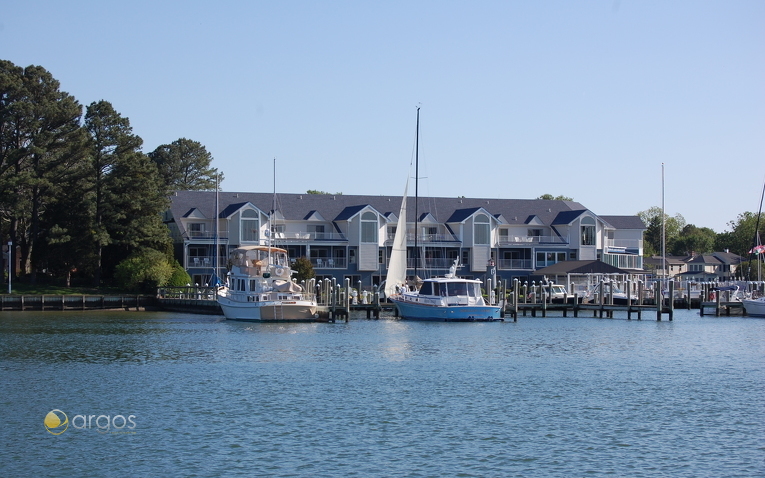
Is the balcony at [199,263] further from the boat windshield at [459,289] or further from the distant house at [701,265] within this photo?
the distant house at [701,265]

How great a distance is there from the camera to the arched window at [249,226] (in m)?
87.7

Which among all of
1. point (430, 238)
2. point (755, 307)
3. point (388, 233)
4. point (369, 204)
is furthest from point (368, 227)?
point (755, 307)

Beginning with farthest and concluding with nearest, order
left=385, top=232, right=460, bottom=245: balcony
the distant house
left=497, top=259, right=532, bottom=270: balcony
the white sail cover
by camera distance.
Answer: the distant house
left=497, top=259, right=532, bottom=270: balcony
left=385, top=232, right=460, bottom=245: balcony
the white sail cover

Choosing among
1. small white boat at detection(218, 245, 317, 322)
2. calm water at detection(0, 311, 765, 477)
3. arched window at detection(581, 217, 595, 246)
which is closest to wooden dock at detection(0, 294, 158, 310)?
small white boat at detection(218, 245, 317, 322)

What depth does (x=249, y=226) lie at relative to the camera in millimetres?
88188

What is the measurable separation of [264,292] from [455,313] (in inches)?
465

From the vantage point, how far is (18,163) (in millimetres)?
79562

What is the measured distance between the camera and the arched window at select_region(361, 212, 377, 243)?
297 ft

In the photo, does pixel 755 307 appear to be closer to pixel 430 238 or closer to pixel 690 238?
pixel 430 238

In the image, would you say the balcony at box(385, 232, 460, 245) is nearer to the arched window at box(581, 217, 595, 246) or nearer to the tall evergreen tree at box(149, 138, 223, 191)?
the arched window at box(581, 217, 595, 246)

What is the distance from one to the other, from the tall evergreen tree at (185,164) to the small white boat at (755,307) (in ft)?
260

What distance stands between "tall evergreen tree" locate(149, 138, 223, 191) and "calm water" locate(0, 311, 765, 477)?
7974 centimetres
